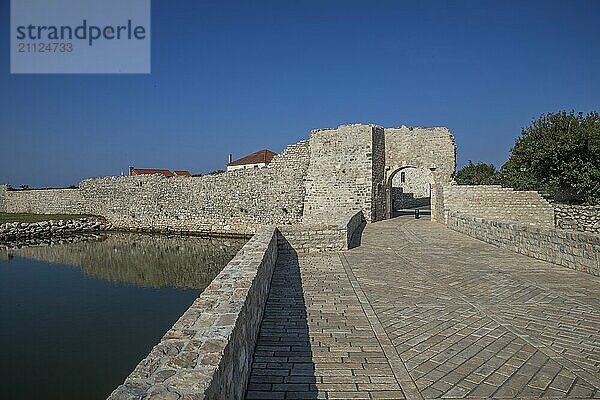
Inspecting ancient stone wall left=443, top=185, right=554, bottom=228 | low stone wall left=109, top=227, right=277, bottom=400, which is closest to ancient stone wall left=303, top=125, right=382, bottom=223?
ancient stone wall left=443, top=185, right=554, bottom=228

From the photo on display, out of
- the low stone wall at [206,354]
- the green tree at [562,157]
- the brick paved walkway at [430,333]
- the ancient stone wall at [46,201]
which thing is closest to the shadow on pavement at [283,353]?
the brick paved walkway at [430,333]

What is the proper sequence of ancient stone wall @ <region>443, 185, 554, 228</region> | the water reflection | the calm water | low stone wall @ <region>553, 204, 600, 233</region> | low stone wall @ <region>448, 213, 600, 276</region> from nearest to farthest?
the calm water < low stone wall @ <region>448, 213, 600, 276</region> < the water reflection < low stone wall @ <region>553, 204, 600, 233</region> < ancient stone wall @ <region>443, 185, 554, 228</region>

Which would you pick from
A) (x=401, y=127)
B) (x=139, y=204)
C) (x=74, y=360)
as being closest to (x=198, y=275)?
(x=74, y=360)

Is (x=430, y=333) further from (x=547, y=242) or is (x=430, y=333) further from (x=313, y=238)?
(x=313, y=238)

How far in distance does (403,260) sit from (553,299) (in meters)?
3.60

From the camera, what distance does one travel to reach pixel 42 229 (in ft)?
81.7

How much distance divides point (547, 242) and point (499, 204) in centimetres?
914

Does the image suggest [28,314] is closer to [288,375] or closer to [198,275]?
[198,275]

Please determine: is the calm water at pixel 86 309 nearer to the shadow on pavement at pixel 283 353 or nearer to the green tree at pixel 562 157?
the shadow on pavement at pixel 283 353

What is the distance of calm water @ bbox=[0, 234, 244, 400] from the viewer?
6.07 metres

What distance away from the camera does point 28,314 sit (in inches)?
358

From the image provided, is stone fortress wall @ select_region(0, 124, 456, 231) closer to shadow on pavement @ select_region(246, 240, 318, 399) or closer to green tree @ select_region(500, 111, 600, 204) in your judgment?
green tree @ select_region(500, 111, 600, 204)

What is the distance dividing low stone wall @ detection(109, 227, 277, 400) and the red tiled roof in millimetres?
42734

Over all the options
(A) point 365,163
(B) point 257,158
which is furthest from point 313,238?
(B) point 257,158
